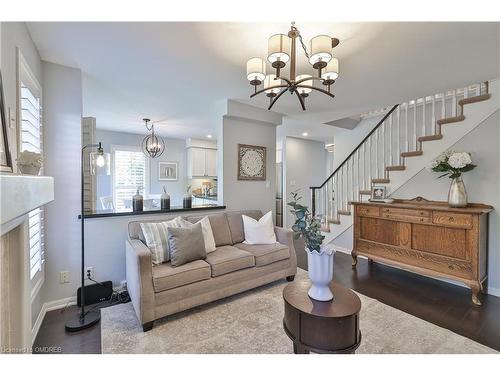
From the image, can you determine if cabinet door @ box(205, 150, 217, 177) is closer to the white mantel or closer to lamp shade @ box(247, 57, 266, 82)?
lamp shade @ box(247, 57, 266, 82)

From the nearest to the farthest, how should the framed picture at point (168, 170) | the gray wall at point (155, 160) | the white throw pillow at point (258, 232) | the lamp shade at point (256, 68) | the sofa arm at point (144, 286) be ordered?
1. the lamp shade at point (256, 68)
2. the sofa arm at point (144, 286)
3. the white throw pillow at point (258, 232)
4. the gray wall at point (155, 160)
5. the framed picture at point (168, 170)

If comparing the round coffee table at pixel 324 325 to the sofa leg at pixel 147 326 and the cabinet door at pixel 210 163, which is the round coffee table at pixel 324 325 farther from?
the cabinet door at pixel 210 163

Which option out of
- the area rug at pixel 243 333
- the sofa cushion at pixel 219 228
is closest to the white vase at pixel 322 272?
the area rug at pixel 243 333

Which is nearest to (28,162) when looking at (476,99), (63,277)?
(63,277)

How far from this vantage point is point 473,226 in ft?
8.20

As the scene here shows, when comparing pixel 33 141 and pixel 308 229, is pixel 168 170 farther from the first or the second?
pixel 308 229

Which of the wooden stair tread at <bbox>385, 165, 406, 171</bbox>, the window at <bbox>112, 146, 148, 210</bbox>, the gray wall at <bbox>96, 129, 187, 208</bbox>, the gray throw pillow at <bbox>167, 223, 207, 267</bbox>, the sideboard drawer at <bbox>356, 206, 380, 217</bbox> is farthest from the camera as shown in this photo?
the window at <bbox>112, 146, 148, 210</bbox>

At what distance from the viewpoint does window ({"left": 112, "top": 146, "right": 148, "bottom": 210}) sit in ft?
19.1

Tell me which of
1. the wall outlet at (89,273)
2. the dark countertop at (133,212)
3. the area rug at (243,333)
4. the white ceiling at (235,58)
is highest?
the white ceiling at (235,58)

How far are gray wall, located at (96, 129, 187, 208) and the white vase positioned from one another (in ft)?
17.6

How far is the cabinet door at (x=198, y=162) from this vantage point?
652 centimetres

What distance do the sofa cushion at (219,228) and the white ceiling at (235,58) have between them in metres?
1.65

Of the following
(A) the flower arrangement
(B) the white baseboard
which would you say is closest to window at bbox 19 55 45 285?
(B) the white baseboard

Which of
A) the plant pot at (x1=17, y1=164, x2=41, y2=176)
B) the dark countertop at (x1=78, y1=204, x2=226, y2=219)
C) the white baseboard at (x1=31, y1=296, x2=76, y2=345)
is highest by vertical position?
the plant pot at (x1=17, y1=164, x2=41, y2=176)
